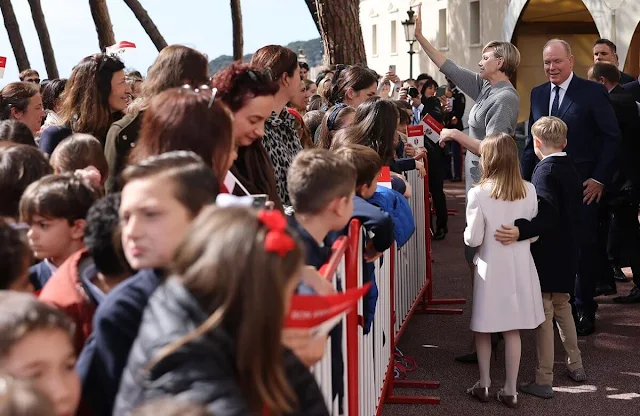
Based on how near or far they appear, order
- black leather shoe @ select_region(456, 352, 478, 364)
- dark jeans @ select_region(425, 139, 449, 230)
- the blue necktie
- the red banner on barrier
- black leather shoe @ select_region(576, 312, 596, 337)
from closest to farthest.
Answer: the red banner on barrier, black leather shoe @ select_region(456, 352, 478, 364), black leather shoe @ select_region(576, 312, 596, 337), the blue necktie, dark jeans @ select_region(425, 139, 449, 230)

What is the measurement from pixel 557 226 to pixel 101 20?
44.2ft

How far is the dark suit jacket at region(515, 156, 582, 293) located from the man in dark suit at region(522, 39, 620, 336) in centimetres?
109

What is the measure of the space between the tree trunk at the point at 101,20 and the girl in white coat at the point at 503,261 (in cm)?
1327

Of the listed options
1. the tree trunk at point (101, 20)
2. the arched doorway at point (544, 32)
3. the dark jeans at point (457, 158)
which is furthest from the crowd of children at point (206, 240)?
the arched doorway at point (544, 32)

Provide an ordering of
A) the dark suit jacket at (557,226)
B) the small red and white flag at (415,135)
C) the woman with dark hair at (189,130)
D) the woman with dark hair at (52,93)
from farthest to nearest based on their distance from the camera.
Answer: the woman with dark hair at (52,93)
the small red and white flag at (415,135)
the dark suit jacket at (557,226)
the woman with dark hair at (189,130)

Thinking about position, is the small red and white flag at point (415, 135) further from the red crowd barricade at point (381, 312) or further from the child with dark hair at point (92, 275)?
the child with dark hair at point (92, 275)

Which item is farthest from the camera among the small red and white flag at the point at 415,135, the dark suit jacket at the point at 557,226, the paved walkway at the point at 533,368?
the small red and white flag at the point at 415,135

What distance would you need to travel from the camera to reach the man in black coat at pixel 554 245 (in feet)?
18.9

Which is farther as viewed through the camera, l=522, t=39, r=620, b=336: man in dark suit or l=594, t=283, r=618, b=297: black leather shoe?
l=594, t=283, r=618, b=297: black leather shoe

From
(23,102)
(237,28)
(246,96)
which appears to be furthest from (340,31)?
(246,96)

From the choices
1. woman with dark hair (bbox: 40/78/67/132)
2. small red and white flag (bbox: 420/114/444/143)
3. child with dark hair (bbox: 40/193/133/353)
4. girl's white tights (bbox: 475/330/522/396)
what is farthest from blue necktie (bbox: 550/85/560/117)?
child with dark hair (bbox: 40/193/133/353)

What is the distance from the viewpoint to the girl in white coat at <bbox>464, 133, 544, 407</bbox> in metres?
5.51

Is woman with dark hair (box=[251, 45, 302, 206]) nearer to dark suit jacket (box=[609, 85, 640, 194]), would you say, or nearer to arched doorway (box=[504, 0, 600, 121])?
dark suit jacket (box=[609, 85, 640, 194])

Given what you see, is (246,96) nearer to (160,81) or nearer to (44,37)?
(160,81)
